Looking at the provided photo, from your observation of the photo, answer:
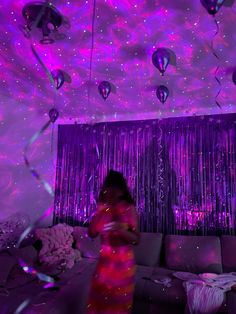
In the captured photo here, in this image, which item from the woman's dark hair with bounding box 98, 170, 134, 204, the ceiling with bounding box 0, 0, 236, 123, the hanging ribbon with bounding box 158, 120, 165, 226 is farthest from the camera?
A: the hanging ribbon with bounding box 158, 120, 165, 226

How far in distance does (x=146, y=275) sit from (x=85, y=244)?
108 cm

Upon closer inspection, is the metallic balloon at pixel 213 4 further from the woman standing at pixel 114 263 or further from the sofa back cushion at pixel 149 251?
the sofa back cushion at pixel 149 251

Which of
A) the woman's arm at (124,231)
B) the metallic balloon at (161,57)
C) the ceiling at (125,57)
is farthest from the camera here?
the metallic balloon at (161,57)

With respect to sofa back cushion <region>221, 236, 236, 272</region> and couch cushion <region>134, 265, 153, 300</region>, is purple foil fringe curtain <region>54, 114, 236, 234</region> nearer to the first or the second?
sofa back cushion <region>221, 236, 236, 272</region>

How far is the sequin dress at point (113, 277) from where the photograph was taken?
1731 mm

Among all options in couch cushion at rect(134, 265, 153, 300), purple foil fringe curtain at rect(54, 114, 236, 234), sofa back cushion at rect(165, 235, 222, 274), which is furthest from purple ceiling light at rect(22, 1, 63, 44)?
sofa back cushion at rect(165, 235, 222, 274)

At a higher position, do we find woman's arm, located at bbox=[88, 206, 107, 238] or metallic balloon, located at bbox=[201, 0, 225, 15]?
metallic balloon, located at bbox=[201, 0, 225, 15]

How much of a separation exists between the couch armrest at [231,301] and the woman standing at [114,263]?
125 cm

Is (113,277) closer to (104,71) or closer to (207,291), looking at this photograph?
(207,291)

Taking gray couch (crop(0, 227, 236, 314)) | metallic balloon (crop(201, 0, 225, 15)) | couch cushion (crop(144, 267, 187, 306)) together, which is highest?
A: metallic balloon (crop(201, 0, 225, 15))

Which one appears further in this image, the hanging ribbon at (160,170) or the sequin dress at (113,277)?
the hanging ribbon at (160,170)

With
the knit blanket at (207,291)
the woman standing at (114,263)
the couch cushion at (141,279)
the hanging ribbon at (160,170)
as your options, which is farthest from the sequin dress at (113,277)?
the hanging ribbon at (160,170)

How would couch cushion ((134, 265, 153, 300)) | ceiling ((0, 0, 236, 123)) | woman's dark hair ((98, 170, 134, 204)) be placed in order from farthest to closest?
couch cushion ((134, 265, 153, 300)) → ceiling ((0, 0, 236, 123)) → woman's dark hair ((98, 170, 134, 204))

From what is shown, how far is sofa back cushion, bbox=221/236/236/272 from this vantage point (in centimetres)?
336
